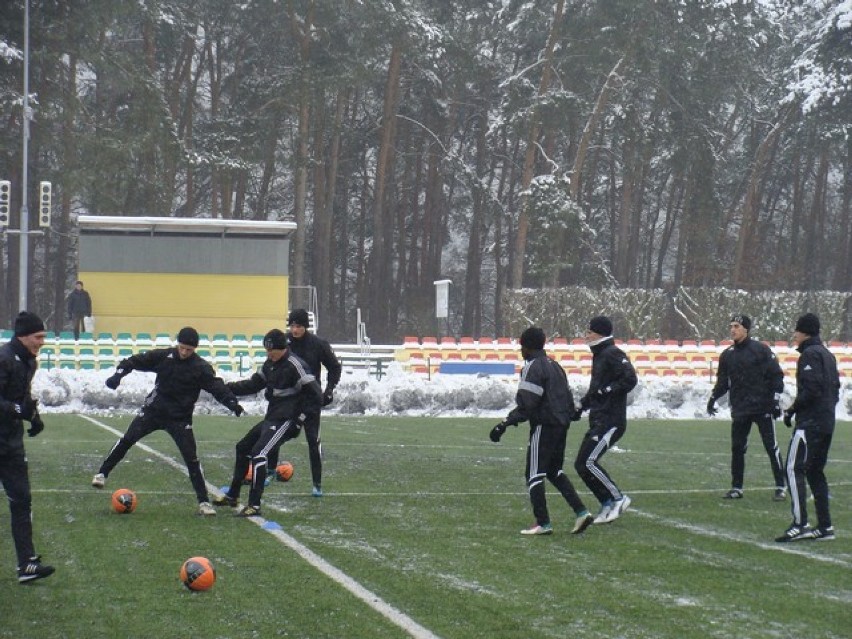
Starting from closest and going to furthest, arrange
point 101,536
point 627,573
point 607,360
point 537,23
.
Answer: point 627,573, point 101,536, point 607,360, point 537,23

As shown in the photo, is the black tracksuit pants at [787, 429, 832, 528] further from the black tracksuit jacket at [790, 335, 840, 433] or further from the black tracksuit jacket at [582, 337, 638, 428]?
the black tracksuit jacket at [582, 337, 638, 428]

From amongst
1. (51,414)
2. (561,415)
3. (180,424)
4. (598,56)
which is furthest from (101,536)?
(598,56)

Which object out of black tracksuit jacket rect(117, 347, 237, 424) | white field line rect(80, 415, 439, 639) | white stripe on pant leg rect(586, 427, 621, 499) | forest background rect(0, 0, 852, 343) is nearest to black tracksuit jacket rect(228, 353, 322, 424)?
black tracksuit jacket rect(117, 347, 237, 424)

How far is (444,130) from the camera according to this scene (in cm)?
6681

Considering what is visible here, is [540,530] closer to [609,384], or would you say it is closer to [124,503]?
[609,384]

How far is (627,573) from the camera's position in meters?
9.98

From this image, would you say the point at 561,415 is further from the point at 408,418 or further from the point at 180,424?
the point at 408,418

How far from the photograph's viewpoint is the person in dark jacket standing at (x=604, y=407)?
40.7 feet

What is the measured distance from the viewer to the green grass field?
8.17 metres

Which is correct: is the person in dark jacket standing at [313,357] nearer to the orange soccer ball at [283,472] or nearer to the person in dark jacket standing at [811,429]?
the orange soccer ball at [283,472]

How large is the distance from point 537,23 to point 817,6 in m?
14.3

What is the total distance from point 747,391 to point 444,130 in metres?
52.9

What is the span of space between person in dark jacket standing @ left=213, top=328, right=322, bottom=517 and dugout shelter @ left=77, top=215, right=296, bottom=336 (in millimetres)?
28805

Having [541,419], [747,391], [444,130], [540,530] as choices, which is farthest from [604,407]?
[444,130]
